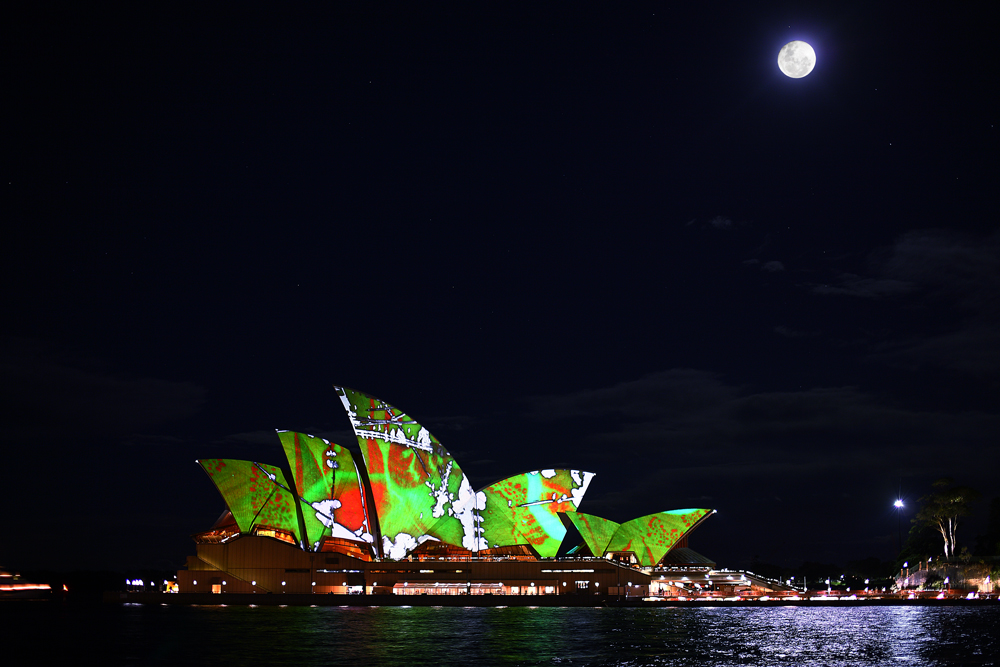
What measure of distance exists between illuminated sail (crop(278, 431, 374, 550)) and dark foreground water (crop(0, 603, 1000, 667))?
868cm

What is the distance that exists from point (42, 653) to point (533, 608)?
1552 inches

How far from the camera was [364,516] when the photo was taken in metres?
79.6

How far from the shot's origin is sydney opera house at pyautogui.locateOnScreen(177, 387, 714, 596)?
247ft

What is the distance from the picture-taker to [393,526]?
7869 cm

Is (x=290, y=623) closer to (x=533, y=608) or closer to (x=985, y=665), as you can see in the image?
(x=533, y=608)

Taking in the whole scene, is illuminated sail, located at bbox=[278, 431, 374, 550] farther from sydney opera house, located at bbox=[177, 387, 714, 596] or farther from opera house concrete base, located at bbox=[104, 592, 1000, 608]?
opera house concrete base, located at bbox=[104, 592, 1000, 608]

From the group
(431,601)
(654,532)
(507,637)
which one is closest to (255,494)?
(431,601)

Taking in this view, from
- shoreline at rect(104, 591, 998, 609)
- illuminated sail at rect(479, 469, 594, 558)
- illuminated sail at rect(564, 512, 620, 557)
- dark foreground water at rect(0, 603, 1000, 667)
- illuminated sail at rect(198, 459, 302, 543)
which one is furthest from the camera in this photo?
illuminated sail at rect(564, 512, 620, 557)

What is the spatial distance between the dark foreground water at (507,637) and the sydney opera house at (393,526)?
26.1 ft

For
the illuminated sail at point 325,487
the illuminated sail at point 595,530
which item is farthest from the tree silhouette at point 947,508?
the illuminated sail at point 325,487

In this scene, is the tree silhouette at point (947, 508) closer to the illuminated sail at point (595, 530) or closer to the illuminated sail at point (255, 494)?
the illuminated sail at point (595, 530)

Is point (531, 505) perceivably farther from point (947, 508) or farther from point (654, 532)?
point (947, 508)

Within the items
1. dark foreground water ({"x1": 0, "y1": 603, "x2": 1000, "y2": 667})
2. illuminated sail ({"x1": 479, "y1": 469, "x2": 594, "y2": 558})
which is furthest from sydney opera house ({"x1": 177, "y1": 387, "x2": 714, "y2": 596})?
dark foreground water ({"x1": 0, "y1": 603, "x2": 1000, "y2": 667})

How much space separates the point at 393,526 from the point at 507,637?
3487 cm
